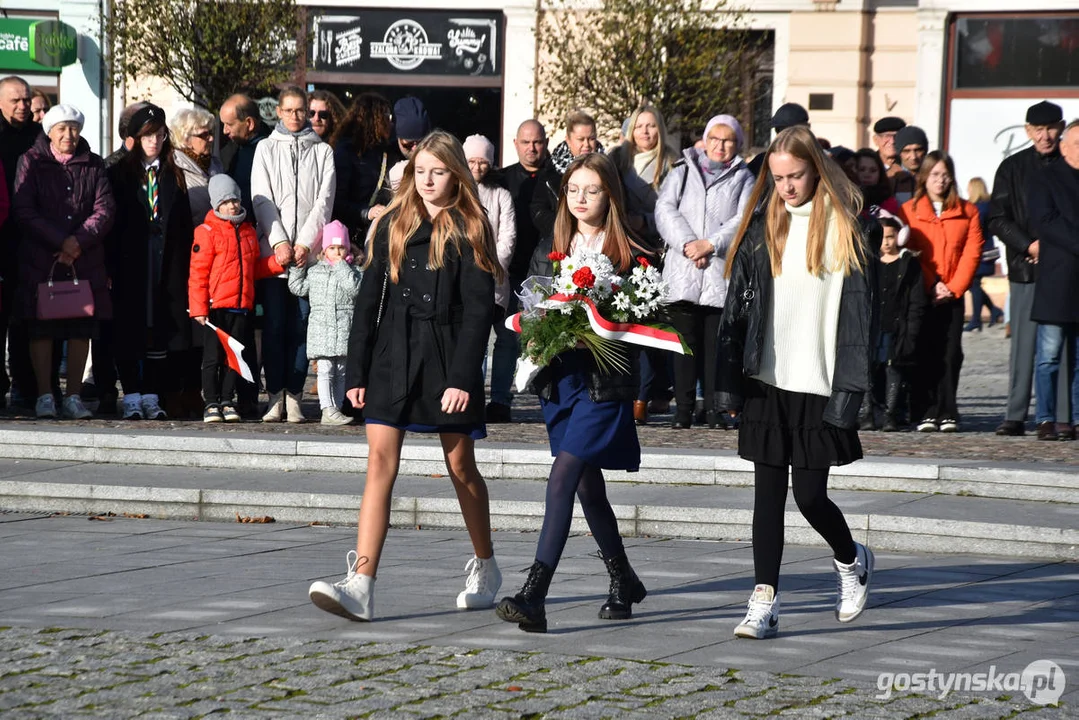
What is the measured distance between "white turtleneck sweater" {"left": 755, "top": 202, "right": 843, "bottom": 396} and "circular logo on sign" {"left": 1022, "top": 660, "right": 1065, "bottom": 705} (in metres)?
1.25

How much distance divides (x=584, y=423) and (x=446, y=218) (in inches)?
37.9

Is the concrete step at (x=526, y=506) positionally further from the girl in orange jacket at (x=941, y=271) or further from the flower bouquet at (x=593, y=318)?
the girl in orange jacket at (x=941, y=271)

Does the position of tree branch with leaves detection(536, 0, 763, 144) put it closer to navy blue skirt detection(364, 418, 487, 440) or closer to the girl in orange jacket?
the girl in orange jacket

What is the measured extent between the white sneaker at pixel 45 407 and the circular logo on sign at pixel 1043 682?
24.9 ft

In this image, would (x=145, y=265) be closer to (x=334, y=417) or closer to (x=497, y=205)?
(x=334, y=417)

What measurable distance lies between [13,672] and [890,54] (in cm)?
2141

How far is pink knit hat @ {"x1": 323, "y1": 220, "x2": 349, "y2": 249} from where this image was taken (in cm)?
1136

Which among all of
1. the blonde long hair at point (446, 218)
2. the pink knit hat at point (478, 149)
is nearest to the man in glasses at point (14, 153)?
the pink knit hat at point (478, 149)

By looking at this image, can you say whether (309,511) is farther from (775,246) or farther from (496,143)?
(496,143)

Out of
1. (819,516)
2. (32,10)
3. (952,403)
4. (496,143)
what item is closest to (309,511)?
(819,516)

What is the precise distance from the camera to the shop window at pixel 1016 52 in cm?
2427

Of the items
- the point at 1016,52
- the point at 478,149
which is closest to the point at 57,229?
the point at 478,149

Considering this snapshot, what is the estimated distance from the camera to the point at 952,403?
11852mm

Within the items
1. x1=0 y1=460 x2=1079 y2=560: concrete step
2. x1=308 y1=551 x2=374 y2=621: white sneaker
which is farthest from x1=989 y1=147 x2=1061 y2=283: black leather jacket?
x1=308 y1=551 x2=374 y2=621: white sneaker
